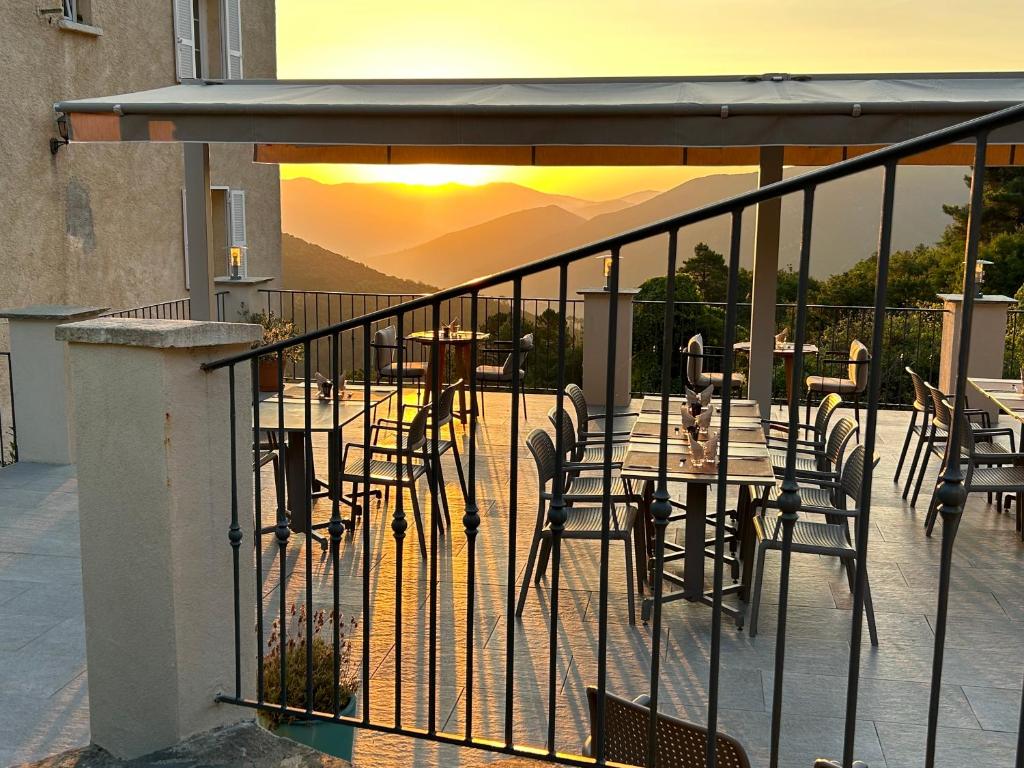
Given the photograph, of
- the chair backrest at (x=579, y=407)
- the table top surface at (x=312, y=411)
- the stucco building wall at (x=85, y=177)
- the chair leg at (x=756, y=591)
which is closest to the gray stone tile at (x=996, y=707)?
the chair leg at (x=756, y=591)

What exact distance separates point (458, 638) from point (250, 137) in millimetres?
3800

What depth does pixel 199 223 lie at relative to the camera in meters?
7.43

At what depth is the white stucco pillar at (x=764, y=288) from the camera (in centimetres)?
728

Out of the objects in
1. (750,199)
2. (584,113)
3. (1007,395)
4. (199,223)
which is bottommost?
(1007,395)

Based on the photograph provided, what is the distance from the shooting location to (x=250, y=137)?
6.32 meters

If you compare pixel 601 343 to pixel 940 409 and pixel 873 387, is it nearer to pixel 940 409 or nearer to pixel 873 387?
pixel 940 409

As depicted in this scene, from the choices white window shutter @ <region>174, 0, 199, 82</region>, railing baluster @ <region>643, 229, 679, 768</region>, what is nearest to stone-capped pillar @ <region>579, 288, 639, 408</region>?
white window shutter @ <region>174, 0, 199, 82</region>

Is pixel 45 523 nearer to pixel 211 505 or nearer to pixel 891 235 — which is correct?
pixel 211 505

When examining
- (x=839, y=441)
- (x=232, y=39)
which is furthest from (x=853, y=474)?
(x=232, y=39)

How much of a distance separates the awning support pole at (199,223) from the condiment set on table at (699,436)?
4.14 m

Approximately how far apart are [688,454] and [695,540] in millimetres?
441

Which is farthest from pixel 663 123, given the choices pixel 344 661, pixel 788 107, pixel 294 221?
pixel 294 221

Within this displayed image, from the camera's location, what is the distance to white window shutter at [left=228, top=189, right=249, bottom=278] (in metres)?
13.8

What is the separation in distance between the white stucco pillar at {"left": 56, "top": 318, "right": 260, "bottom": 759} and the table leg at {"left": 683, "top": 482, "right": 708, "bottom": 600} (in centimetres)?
237
